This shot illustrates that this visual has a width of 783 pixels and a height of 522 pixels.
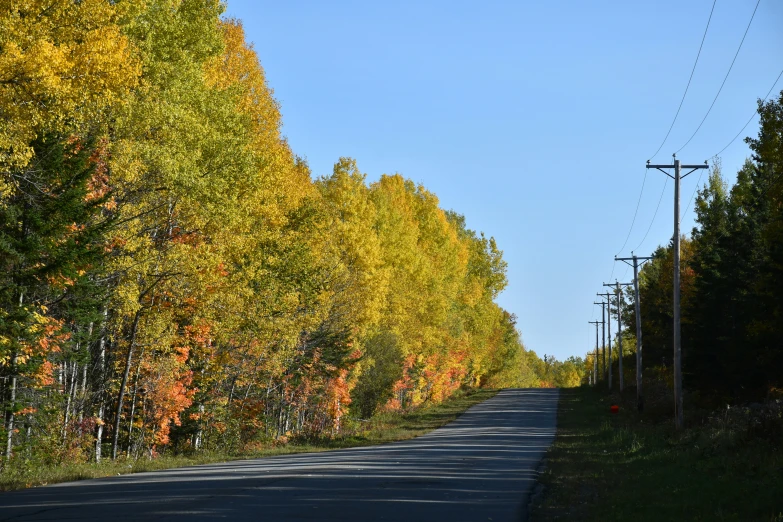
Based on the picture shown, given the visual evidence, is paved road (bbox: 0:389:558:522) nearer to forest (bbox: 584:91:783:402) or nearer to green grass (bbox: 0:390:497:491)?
green grass (bbox: 0:390:497:491)

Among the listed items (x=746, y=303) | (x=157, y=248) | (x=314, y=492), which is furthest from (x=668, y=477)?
(x=746, y=303)

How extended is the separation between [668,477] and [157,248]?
15755 millimetres

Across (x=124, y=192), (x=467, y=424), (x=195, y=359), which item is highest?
(x=124, y=192)

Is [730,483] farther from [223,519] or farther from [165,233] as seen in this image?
[165,233]

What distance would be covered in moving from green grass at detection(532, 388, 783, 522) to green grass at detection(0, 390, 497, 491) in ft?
32.4

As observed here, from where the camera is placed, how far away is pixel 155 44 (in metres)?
25.2

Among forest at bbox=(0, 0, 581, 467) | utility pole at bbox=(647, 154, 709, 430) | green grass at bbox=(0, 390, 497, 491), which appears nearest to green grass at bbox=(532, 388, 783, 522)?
utility pole at bbox=(647, 154, 709, 430)

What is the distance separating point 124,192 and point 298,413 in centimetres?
2518

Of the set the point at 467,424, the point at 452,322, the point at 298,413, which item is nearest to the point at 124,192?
the point at 298,413

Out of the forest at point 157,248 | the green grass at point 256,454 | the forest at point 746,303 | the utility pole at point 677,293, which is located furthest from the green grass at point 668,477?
the forest at point 157,248

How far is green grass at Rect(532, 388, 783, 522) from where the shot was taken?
13.3 meters

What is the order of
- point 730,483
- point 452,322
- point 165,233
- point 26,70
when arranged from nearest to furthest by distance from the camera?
point 26,70 → point 730,483 → point 165,233 → point 452,322

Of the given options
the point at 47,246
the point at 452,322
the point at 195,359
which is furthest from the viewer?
the point at 452,322

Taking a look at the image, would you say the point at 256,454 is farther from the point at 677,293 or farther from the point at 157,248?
the point at 677,293
